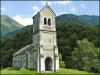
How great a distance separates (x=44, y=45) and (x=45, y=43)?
2.11ft

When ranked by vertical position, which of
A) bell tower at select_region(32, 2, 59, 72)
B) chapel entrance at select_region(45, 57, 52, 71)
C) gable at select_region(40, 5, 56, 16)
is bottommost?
chapel entrance at select_region(45, 57, 52, 71)

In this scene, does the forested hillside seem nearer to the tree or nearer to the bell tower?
the tree

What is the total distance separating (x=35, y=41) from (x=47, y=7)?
31.7 ft

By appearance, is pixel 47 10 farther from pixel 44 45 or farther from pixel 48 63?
pixel 48 63

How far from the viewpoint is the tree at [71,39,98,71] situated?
68.6m

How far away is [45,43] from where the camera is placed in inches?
2203

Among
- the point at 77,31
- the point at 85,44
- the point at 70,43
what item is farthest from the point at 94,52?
the point at 77,31

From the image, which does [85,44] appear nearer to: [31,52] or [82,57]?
[82,57]

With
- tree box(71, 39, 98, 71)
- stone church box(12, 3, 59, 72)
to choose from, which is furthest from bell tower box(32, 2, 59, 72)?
tree box(71, 39, 98, 71)

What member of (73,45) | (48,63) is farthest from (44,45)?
(73,45)

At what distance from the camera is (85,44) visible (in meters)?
72.6

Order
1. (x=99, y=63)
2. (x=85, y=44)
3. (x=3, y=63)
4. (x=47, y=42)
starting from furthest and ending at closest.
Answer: (x=3, y=63) → (x=85, y=44) → (x=99, y=63) → (x=47, y=42)

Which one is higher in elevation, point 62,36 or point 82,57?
point 62,36

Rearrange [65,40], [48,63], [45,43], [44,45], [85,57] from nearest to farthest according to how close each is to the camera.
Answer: [44,45], [45,43], [48,63], [85,57], [65,40]
